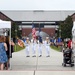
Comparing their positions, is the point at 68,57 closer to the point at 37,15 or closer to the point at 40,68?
the point at 40,68

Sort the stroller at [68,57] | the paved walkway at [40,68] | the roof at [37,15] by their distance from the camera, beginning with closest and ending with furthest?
the paved walkway at [40,68], the stroller at [68,57], the roof at [37,15]

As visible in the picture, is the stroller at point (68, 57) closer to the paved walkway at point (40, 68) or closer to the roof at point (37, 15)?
the paved walkway at point (40, 68)

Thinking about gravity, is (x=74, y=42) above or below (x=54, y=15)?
below

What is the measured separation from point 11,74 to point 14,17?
13821 cm

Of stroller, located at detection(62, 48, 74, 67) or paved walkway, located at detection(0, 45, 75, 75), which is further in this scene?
stroller, located at detection(62, 48, 74, 67)

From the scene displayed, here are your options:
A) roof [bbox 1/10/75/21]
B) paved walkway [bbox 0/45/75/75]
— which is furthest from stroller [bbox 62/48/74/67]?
roof [bbox 1/10/75/21]

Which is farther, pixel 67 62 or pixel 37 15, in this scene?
pixel 37 15

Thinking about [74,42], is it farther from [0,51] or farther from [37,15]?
[37,15]

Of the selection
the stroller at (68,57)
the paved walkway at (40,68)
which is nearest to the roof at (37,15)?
the paved walkway at (40,68)

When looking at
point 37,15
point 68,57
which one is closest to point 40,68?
point 68,57

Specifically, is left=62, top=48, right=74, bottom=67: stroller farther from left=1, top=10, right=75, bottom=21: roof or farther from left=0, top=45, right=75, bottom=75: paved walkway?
left=1, top=10, right=75, bottom=21: roof

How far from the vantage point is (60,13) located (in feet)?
521

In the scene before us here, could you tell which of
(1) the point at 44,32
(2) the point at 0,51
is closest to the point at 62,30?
(1) the point at 44,32

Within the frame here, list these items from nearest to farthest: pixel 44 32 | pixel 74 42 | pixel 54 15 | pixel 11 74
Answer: pixel 11 74
pixel 74 42
pixel 44 32
pixel 54 15
